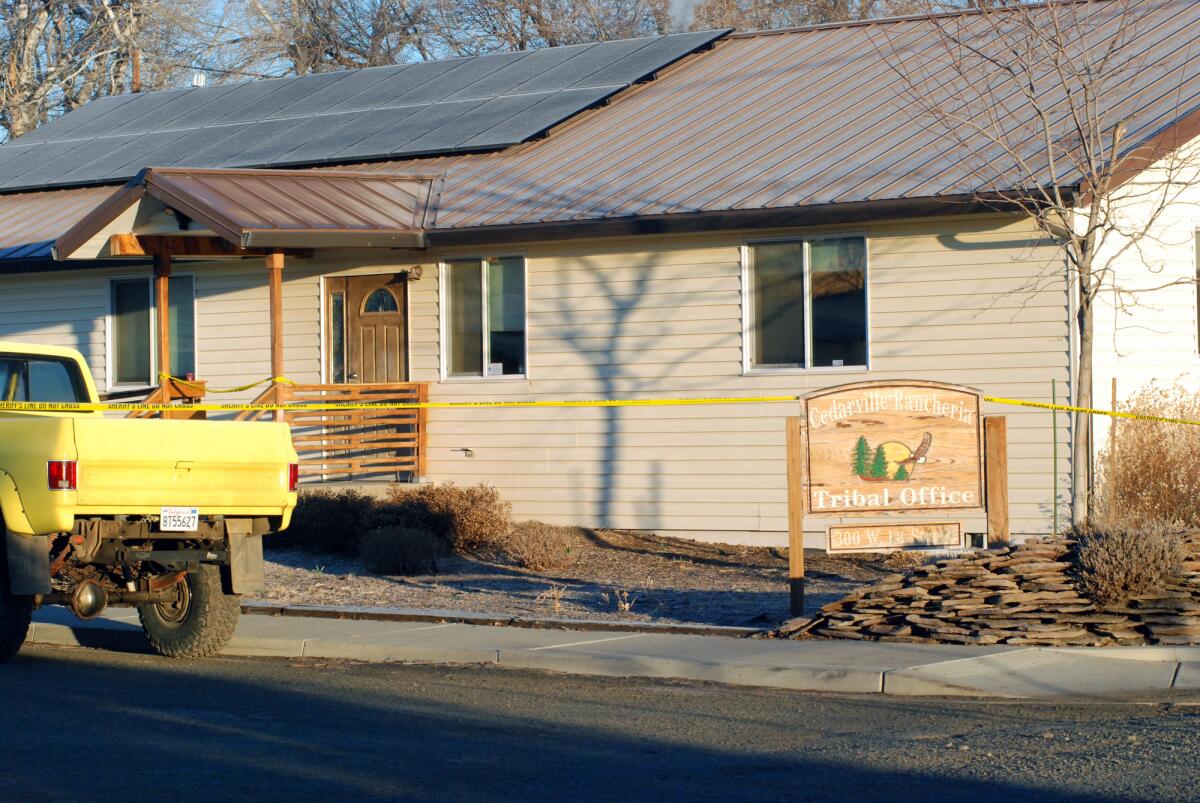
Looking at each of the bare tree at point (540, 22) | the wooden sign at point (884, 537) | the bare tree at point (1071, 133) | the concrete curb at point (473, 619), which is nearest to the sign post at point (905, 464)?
the wooden sign at point (884, 537)

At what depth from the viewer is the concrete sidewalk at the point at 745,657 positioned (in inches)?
369

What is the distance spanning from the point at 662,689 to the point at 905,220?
8.29 m

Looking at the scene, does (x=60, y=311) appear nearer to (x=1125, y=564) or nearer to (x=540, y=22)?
(x=1125, y=564)

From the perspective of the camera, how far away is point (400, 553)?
596 inches

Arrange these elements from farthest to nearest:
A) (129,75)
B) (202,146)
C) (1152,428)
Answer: (129,75) → (202,146) → (1152,428)

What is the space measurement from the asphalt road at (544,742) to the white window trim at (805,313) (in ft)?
25.2

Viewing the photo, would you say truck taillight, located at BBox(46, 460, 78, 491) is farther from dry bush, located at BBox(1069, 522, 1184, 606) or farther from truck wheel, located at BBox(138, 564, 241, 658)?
dry bush, located at BBox(1069, 522, 1184, 606)

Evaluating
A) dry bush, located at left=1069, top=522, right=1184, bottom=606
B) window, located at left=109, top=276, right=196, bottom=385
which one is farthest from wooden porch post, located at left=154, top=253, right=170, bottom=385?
dry bush, located at left=1069, top=522, right=1184, bottom=606

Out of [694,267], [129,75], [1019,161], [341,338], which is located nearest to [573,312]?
[694,267]

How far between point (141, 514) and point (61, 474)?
2.03ft

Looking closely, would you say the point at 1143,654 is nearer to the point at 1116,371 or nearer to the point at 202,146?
the point at 1116,371

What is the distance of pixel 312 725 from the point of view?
8242 millimetres

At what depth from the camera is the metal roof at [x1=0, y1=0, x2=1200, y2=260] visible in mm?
16219

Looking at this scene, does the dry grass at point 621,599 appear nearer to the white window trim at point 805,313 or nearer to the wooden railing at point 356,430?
the white window trim at point 805,313
